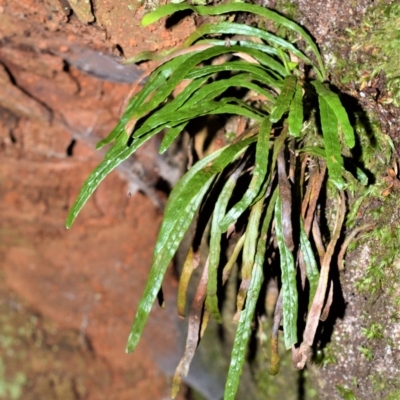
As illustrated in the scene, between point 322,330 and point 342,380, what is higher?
point 322,330

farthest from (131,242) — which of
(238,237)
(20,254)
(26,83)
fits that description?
(238,237)

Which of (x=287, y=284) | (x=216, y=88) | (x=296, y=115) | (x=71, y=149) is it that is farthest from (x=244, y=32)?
(x=71, y=149)

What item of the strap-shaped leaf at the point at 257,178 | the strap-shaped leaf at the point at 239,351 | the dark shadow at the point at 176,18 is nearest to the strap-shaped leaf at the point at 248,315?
the strap-shaped leaf at the point at 239,351

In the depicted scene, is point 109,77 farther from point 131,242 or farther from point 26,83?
point 131,242

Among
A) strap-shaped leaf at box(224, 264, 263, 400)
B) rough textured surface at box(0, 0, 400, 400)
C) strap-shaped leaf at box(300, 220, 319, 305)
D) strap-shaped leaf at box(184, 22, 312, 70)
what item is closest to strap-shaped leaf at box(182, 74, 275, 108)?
strap-shaped leaf at box(184, 22, 312, 70)

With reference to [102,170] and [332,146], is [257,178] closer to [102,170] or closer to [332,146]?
[332,146]
